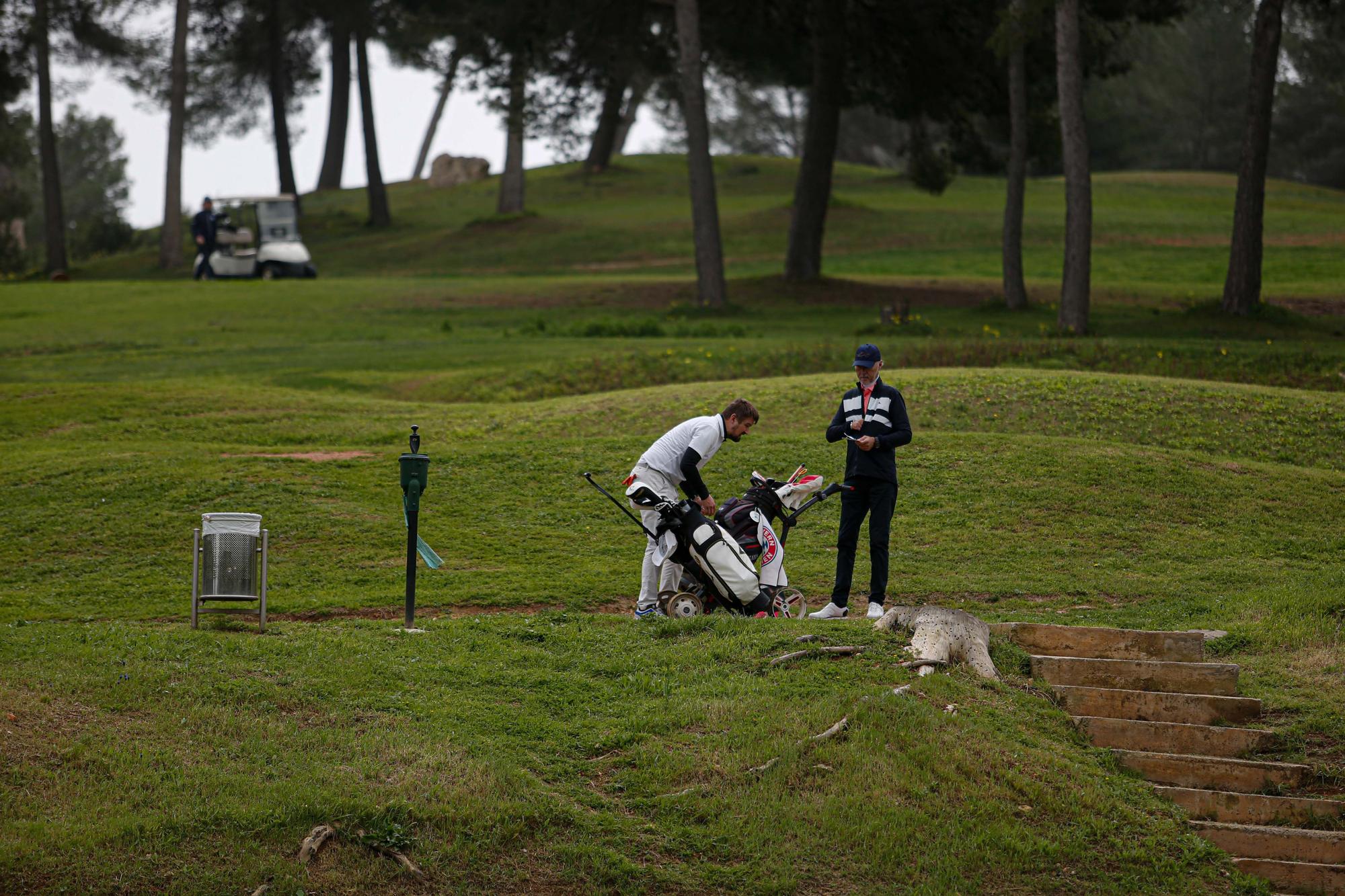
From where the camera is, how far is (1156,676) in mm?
9102

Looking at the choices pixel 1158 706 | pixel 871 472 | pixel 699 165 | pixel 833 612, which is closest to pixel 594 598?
pixel 833 612

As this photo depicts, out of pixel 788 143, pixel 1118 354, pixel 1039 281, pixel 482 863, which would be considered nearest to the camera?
pixel 482 863

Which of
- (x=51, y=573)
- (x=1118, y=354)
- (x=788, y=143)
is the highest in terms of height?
(x=788, y=143)

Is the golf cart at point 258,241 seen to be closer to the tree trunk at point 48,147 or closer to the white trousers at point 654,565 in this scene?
the tree trunk at point 48,147

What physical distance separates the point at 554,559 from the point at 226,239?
3065cm

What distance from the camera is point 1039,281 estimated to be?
129ft

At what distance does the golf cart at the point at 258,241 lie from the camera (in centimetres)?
4222

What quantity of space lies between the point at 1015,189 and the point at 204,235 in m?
23.4

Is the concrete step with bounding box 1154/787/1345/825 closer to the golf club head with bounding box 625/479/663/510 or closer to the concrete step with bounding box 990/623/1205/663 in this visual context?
the concrete step with bounding box 990/623/1205/663

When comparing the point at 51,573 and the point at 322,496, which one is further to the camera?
the point at 322,496

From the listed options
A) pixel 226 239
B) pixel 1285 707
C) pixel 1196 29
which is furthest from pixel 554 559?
pixel 1196 29

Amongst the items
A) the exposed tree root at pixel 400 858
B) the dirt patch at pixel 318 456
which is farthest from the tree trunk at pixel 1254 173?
the exposed tree root at pixel 400 858

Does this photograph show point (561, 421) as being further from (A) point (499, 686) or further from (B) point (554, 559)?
(A) point (499, 686)

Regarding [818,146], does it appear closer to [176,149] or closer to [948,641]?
[176,149]
